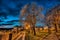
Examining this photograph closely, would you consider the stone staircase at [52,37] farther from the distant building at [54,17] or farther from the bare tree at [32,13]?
the bare tree at [32,13]

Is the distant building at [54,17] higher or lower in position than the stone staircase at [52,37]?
higher

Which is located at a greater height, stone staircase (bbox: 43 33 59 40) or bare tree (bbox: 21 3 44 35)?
bare tree (bbox: 21 3 44 35)

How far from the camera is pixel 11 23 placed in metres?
4.68

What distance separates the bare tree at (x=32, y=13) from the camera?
15.0 ft

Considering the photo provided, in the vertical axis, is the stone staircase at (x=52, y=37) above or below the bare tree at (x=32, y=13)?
below

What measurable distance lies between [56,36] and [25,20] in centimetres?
127

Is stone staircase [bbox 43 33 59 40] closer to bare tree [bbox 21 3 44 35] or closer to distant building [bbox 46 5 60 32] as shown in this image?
distant building [bbox 46 5 60 32]

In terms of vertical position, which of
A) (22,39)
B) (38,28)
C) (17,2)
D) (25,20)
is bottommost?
(22,39)

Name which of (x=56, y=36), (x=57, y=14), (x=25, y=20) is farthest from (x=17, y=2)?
(x=56, y=36)

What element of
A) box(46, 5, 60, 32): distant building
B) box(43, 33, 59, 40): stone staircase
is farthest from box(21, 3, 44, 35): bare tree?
box(43, 33, 59, 40): stone staircase

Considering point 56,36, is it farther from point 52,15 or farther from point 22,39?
point 22,39

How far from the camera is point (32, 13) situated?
4602 mm

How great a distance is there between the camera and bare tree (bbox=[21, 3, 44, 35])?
181 inches

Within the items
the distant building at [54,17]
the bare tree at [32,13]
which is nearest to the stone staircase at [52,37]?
the distant building at [54,17]
